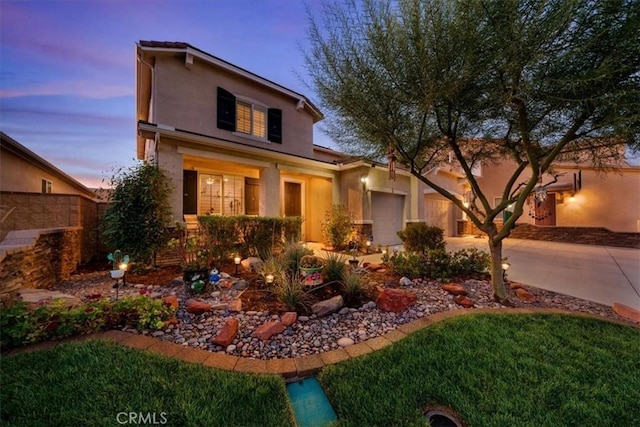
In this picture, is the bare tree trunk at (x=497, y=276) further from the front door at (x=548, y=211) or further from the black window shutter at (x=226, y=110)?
the front door at (x=548, y=211)

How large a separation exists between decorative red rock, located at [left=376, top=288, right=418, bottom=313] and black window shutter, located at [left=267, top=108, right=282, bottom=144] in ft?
28.2

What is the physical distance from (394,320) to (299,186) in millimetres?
8664

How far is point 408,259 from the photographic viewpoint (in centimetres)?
551

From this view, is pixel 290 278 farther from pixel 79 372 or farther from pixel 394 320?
pixel 79 372

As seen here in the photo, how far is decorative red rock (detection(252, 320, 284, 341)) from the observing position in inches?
112

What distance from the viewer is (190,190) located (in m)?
8.32

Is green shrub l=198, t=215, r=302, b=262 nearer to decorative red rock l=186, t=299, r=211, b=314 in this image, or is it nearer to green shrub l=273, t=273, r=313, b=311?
green shrub l=273, t=273, r=313, b=311

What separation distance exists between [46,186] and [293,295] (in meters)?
13.1

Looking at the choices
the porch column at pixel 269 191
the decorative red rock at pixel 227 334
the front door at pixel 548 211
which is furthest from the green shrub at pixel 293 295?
the front door at pixel 548 211

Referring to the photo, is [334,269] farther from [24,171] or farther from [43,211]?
[24,171]

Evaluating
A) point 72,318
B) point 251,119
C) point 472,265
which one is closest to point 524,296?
point 472,265

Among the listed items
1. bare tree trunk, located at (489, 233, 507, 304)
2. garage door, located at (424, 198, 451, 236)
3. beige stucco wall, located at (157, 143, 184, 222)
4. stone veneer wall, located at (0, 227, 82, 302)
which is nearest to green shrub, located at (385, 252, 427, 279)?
bare tree trunk, located at (489, 233, 507, 304)

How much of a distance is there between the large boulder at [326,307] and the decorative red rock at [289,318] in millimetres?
308

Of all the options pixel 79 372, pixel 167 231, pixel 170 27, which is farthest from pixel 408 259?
pixel 170 27
